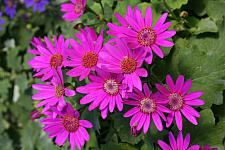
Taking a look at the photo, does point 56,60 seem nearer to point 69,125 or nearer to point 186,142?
point 69,125

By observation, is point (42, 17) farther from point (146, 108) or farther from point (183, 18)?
point (146, 108)

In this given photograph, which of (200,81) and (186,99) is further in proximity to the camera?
(200,81)

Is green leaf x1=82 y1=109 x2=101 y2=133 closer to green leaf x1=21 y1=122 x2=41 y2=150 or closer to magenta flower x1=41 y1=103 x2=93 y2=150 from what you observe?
magenta flower x1=41 y1=103 x2=93 y2=150

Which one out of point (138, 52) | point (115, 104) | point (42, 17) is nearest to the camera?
point (138, 52)

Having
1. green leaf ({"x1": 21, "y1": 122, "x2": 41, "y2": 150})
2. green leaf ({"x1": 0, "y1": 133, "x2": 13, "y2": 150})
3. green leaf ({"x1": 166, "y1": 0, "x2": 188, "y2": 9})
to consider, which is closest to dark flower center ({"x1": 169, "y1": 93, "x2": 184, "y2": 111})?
green leaf ({"x1": 166, "y1": 0, "x2": 188, "y2": 9})

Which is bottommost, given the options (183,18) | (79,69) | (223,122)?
(223,122)

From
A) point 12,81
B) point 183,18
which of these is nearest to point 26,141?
point 12,81
